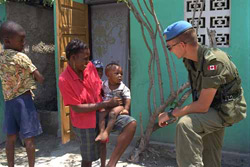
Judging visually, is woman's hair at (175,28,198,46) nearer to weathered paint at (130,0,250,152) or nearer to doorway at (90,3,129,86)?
weathered paint at (130,0,250,152)

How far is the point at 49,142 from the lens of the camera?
15.9 feet

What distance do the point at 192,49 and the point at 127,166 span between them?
6.97ft

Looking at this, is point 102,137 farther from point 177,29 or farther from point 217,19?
point 217,19

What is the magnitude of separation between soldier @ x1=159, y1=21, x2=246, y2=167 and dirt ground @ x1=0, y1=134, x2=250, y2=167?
174 centimetres

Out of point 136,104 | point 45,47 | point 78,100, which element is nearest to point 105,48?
point 45,47

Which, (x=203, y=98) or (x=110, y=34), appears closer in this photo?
(x=203, y=98)

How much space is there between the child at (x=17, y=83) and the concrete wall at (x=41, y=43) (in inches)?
80.3

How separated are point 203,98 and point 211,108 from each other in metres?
0.19

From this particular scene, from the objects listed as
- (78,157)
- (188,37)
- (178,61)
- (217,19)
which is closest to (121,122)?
(188,37)

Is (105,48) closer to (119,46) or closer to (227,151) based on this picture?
(119,46)

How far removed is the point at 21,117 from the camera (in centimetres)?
298

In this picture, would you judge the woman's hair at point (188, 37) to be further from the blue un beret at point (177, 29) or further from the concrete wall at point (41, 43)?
the concrete wall at point (41, 43)

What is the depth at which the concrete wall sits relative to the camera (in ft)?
16.6

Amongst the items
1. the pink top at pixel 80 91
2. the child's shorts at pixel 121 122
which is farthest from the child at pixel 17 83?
the child's shorts at pixel 121 122
